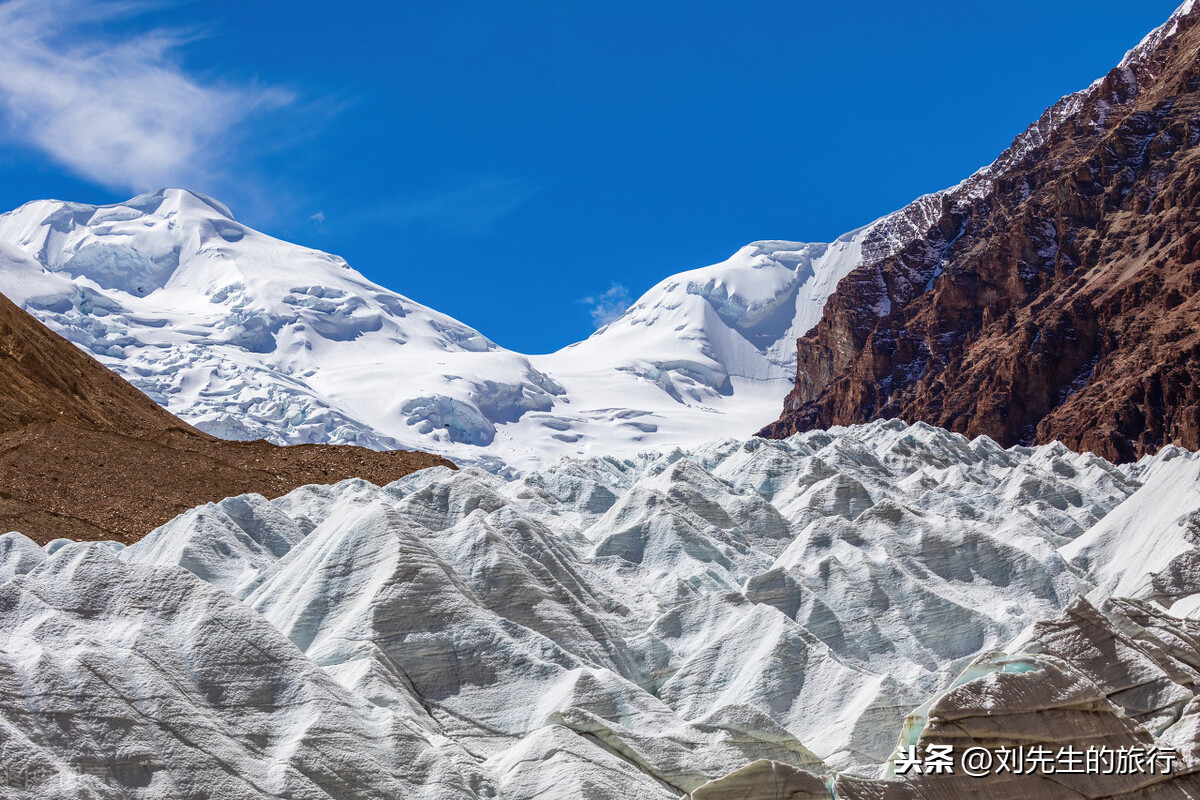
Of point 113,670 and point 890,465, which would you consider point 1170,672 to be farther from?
point 890,465

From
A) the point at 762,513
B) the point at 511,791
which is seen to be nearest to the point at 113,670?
the point at 511,791

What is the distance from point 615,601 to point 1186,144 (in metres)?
90.7

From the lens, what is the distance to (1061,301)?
9238 centimetres

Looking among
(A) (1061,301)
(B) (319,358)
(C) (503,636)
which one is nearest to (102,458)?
(C) (503,636)

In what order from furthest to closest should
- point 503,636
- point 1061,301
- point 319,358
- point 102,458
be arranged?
point 319,358 < point 1061,301 < point 102,458 < point 503,636

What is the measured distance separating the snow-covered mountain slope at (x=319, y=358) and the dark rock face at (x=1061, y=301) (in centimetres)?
3702

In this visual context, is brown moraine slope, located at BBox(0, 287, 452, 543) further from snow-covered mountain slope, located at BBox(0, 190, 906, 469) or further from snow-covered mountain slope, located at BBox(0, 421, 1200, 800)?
snow-covered mountain slope, located at BBox(0, 190, 906, 469)

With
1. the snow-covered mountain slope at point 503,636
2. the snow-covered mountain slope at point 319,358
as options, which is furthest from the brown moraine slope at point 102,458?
the snow-covered mountain slope at point 319,358

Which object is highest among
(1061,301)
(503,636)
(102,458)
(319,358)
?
(319,358)

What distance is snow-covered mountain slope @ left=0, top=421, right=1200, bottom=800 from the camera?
424 inches

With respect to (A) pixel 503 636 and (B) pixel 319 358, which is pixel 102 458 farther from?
(B) pixel 319 358

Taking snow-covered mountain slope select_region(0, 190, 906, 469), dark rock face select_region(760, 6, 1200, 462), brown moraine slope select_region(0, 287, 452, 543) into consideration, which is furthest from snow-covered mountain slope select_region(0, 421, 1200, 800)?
snow-covered mountain slope select_region(0, 190, 906, 469)

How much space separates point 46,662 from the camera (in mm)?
10461

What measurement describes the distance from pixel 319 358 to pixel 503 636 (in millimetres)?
147439
